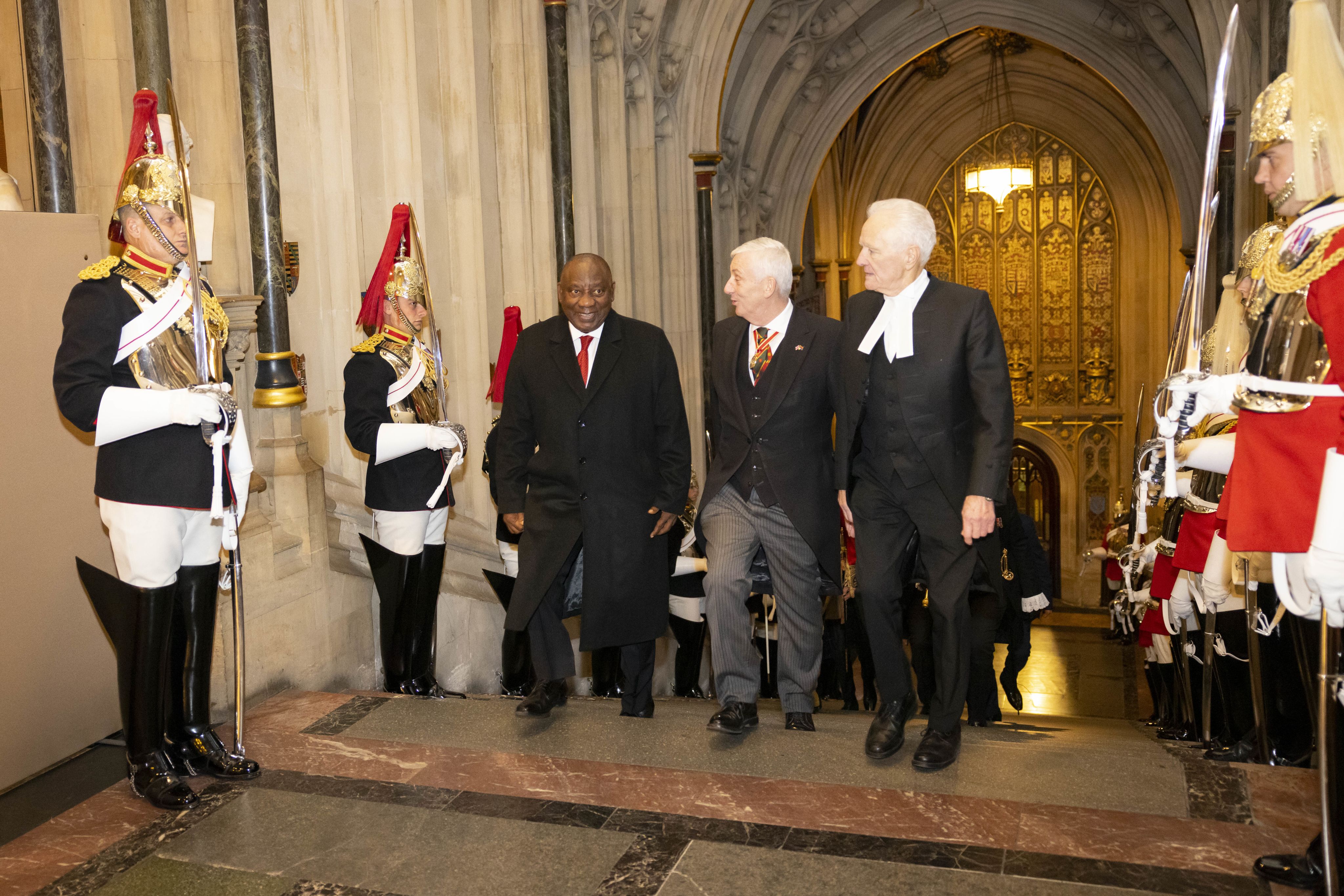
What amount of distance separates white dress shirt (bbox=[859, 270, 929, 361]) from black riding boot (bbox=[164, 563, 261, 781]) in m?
2.02

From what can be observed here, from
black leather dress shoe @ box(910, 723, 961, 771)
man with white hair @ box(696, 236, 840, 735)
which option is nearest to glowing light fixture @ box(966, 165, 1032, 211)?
man with white hair @ box(696, 236, 840, 735)

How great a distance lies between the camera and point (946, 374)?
3.32 m

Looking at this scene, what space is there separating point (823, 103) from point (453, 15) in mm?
8988

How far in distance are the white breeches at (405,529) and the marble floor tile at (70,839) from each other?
142cm

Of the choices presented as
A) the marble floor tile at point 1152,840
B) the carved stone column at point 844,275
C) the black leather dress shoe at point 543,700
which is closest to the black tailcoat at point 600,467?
the black leather dress shoe at point 543,700

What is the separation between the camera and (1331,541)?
7.28 feet

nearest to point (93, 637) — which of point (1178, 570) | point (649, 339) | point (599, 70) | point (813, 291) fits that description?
point (649, 339)

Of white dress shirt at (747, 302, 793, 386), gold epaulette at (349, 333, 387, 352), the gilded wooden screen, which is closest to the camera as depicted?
white dress shirt at (747, 302, 793, 386)

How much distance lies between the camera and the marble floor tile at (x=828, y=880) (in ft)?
8.06

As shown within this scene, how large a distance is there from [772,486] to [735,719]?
2.39 ft

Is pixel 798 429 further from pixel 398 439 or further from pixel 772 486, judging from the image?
pixel 398 439

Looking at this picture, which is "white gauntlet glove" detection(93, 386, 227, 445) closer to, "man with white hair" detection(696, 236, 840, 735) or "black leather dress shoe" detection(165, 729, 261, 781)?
"black leather dress shoe" detection(165, 729, 261, 781)

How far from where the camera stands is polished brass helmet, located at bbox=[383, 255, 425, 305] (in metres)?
4.41

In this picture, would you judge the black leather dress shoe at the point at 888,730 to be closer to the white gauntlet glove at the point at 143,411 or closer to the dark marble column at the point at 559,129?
the white gauntlet glove at the point at 143,411
